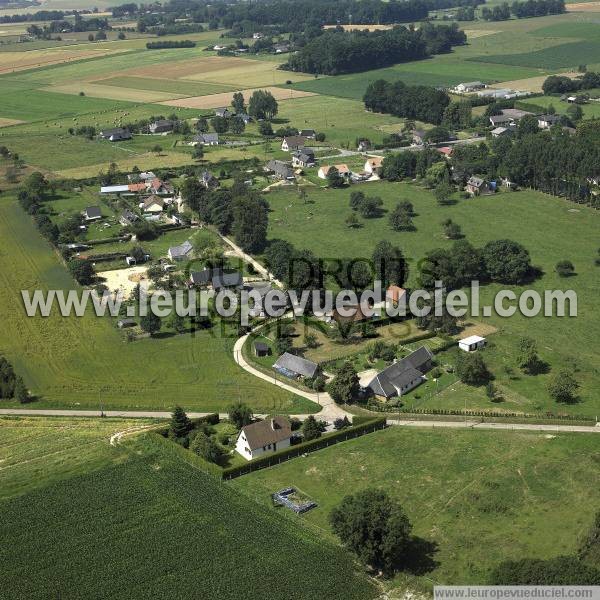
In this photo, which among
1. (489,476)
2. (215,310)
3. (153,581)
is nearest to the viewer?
(153,581)

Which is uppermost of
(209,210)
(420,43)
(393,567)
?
(420,43)

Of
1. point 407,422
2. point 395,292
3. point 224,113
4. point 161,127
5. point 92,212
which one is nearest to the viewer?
point 407,422

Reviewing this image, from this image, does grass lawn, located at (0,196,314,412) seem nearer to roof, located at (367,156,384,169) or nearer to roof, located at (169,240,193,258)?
roof, located at (169,240,193,258)

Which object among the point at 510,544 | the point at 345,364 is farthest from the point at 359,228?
the point at 510,544

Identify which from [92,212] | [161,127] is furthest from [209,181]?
[161,127]

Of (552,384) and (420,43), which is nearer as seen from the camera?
(552,384)

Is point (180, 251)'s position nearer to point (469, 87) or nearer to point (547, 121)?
point (547, 121)

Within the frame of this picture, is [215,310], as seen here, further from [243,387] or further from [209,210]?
[209,210]
